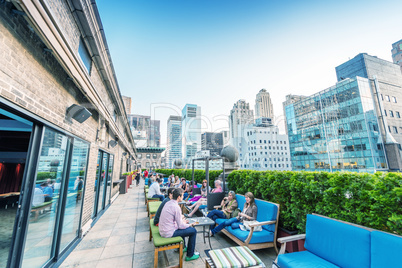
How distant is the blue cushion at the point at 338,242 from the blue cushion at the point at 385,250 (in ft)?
0.34

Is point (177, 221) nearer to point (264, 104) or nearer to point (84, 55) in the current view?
point (84, 55)

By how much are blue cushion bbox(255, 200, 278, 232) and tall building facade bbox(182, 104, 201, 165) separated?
45108mm

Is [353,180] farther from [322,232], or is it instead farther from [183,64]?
[183,64]

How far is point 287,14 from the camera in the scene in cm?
667

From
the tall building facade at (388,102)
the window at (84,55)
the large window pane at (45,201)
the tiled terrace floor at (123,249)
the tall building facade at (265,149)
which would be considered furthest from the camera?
the tall building facade at (265,149)

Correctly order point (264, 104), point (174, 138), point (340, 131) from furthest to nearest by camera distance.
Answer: point (264, 104) → point (174, 138) → point (340, 131)

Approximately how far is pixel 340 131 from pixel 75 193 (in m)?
42.9

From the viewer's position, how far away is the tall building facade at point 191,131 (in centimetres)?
5719

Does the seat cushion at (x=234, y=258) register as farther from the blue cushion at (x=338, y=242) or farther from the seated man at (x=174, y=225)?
the blue cushion at (x=338, y=242)

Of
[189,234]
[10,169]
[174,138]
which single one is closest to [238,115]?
[174,138]

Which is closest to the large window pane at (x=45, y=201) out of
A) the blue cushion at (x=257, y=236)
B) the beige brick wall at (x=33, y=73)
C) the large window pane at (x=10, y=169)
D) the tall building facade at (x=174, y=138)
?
the beige brick wall at (x=33, y=73)

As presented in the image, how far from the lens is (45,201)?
2816 mm

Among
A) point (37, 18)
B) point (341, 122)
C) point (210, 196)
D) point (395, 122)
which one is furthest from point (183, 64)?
Answer: point (395, 122)

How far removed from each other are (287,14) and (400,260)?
26.6ft
